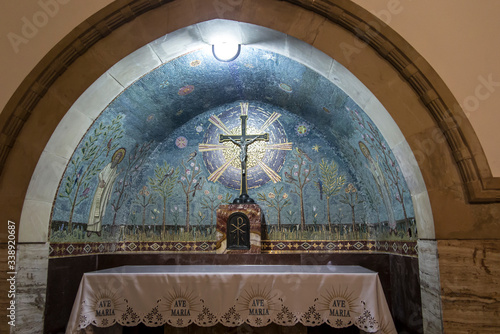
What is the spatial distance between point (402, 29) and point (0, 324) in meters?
4.52

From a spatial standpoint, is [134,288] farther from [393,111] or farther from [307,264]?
[393,111]

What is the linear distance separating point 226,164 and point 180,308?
8.71ft

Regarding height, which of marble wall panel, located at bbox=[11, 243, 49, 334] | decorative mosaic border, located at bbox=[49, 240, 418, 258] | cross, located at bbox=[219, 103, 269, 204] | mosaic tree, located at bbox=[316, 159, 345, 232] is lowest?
marble wall panel, located at bbox=[11, 243, 49, 334]

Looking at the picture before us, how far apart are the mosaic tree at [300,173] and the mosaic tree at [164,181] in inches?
71.8

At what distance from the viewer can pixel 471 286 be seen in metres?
3.27

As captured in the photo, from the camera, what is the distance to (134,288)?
4438mm

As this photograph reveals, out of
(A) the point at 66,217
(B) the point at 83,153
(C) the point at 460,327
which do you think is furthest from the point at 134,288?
(C) the point at 460,327

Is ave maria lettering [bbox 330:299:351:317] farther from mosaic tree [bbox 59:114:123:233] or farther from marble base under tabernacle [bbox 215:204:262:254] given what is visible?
mosaic tree [bbox 59:114:123:233]

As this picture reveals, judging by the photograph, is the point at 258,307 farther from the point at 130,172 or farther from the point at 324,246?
the point at 130,172

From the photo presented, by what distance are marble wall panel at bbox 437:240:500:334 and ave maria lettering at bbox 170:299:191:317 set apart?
8.37ft

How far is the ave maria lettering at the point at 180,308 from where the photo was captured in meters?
4.34

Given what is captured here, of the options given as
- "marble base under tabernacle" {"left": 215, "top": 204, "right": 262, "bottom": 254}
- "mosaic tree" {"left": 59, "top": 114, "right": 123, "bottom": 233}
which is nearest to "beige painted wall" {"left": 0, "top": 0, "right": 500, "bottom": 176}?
"mosaic tree" {"left": 59, "top": 114, "right": 123, "bottom": 233}

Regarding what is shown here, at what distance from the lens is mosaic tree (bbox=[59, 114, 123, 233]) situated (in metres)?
4.63

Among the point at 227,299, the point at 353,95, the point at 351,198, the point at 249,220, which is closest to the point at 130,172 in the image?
the point at 249,220
